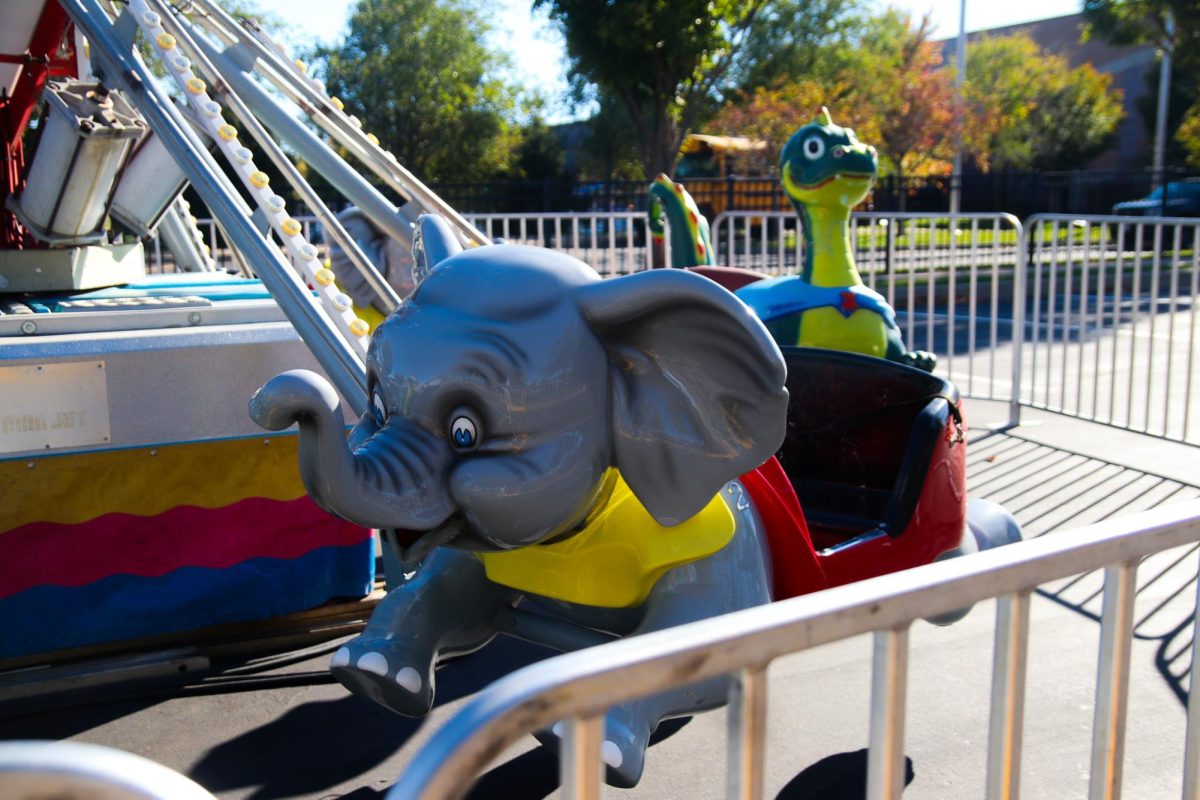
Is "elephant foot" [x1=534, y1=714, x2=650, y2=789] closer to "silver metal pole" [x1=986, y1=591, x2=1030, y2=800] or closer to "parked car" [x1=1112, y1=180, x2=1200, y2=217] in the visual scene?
"silver metal pole" [x1=986, y1=591, x2=1030, y2=800]

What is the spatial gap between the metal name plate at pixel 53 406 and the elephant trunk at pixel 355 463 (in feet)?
4.85

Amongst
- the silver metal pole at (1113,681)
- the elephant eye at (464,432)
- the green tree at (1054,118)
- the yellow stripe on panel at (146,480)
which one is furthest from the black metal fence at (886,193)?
the silver metal pole at (1113,681)

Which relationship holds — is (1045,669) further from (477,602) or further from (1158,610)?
(477,602)

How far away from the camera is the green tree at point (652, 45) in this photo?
56.9ft

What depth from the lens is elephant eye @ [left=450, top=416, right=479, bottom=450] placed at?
1826mm

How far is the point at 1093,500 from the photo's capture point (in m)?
4.83

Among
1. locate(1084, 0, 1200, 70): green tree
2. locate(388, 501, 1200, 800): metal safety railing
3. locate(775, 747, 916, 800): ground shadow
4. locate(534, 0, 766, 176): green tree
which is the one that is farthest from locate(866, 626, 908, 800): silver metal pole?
locate(1084, 0, 1200, 70): green tree

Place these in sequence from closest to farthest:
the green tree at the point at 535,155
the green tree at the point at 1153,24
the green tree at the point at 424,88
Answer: the green tree at the point at 1153,24, the green tree at the point at 424,88, the green tree at the point at 535,155

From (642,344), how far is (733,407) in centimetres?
19

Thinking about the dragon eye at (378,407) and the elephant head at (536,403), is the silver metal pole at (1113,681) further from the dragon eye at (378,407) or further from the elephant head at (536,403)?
the dragon eye at (378,407)

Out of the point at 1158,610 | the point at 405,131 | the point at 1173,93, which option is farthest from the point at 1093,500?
the point at 1173,93

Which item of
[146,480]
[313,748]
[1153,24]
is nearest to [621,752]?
[313,748]

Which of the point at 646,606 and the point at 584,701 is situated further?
the point at 646,606

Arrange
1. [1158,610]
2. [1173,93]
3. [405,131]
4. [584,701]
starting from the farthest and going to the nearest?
[1173,93] → [405,131] → [1158,610] → [584,701]
